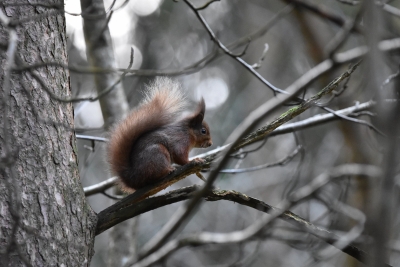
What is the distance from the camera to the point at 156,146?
8.64 ft

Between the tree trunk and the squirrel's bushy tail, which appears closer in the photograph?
the tree trunk

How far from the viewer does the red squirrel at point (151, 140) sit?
8.20 ft

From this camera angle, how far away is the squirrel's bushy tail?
2568 millimetres

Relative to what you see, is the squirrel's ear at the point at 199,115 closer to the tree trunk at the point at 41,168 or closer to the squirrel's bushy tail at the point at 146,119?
the squirrel's bushy tail at the point at 146,119

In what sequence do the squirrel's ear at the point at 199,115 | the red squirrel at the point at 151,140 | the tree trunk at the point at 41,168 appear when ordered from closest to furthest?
the tree trunk at the point at 41,168
the red squirrel at the point at 151,140
the squirrel's ear at the point at 199,115

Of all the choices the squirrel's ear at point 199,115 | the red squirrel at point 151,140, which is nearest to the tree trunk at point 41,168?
the red squirrel at point 151,140

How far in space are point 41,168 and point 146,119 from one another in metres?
1.02

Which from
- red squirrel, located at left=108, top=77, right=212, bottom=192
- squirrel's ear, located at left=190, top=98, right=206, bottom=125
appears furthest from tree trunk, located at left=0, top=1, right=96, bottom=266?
squirrel's ear, located at left=190, top=98, right=206, bottom=125

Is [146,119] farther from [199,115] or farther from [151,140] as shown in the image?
[199,115]

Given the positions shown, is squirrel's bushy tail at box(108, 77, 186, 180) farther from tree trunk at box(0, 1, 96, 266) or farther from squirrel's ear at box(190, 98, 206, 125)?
tree trunk at box(0, 1, 96, 266)

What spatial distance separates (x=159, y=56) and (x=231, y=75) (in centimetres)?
197

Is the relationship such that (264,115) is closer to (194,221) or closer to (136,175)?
(136,175)

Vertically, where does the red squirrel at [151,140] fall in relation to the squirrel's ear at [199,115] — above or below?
below

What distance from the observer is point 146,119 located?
2.69 meters
